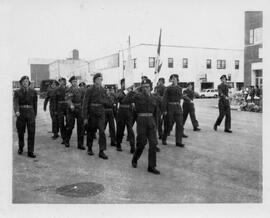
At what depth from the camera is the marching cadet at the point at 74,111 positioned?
8359mm

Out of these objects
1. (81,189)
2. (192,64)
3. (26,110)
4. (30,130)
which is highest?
(192,64)

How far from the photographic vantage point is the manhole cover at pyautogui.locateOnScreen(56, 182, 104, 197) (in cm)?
510

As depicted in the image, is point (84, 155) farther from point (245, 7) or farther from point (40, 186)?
point (245, 7)

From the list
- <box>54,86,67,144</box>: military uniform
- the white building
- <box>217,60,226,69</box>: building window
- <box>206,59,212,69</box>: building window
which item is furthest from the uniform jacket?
<box>217,60,226,69</box>: building window

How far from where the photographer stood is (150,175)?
5996 mm

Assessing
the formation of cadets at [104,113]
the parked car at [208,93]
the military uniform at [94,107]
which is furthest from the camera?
the parked car at [208,93]

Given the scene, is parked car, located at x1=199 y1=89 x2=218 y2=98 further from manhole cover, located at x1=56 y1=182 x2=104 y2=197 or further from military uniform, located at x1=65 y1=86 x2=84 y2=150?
manhole cover, located at x1=56 y1=182 x2=104 y2=197

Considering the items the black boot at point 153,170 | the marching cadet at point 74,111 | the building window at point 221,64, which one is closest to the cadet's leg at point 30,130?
the marching cadet at point 74,111

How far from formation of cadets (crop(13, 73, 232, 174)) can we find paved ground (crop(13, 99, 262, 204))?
1.15ft

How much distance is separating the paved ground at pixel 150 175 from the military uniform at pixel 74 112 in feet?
1.06

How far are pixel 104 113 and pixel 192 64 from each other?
3461 cm

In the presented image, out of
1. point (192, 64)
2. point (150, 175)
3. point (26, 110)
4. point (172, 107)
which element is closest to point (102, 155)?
point (150, 175)

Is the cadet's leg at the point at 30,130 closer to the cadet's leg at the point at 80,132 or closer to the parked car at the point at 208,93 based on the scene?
the cadet's leg at the point at 80,132

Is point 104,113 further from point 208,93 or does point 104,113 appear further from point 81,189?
point 208,93
